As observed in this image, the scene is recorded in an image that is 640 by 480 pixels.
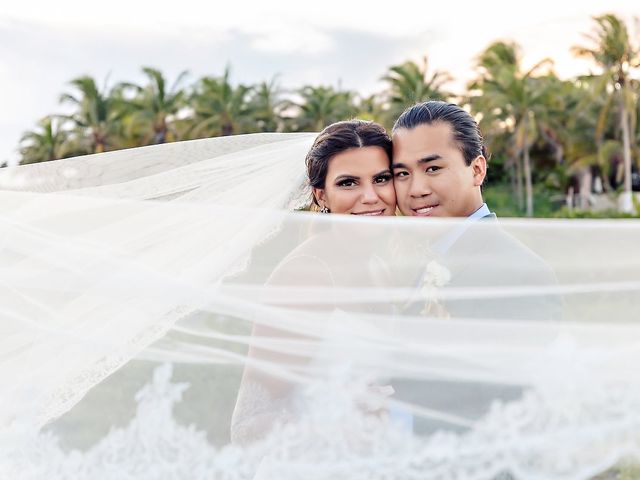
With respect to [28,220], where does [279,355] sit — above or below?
below

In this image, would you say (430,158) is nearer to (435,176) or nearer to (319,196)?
(435,176)

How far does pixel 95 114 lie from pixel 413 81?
16061 millimetres

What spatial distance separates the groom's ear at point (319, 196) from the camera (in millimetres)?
2779

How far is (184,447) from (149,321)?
1.46 feet

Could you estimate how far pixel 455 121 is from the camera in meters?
2.62

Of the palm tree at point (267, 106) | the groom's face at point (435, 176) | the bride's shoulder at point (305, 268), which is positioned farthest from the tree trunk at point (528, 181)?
the bride's shoulder at point (305, 268)

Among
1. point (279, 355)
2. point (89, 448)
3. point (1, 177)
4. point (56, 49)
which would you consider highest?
point (56, 49)

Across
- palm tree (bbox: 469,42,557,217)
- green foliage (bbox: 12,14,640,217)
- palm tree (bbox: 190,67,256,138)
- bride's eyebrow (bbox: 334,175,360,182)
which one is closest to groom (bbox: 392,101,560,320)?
bride's eyebrow (bbox: 334,175,360,182)

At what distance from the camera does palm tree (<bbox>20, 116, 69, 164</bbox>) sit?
39.2 meters

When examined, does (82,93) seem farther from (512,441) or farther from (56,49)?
(512,441)

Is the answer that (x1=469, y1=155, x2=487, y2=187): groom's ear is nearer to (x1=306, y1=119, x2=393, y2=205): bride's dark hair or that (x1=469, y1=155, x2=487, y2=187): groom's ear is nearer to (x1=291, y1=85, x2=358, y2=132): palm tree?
(x1=306, y1=119, x2=393, y2=205): bride's dark hair

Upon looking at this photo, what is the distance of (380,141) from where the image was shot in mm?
2689

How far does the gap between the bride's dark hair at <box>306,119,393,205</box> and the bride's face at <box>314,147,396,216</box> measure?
0.02 meters

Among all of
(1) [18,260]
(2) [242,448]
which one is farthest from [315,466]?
(1) [18,260]
